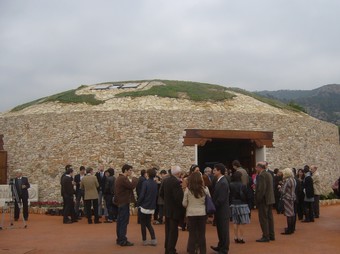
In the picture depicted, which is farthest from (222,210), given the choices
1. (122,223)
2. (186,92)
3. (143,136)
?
(186,92)

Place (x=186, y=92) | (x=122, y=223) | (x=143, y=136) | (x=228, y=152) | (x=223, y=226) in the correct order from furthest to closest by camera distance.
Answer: (x=228, y=152) → (x=186, y=92) → (x=143, y=136) → (x=122, y=223) → (x=223, y=226)

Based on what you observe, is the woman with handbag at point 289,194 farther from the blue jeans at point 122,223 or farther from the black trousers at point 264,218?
the blue jeans at point 122,223

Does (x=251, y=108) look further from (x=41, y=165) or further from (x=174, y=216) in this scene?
(x=174, y=216)

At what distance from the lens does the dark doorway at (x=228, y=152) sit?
821 inches

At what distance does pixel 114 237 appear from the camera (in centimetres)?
1043

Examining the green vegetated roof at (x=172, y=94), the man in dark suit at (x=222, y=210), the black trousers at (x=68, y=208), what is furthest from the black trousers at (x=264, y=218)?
the green vegetated roof at (x=172, y=94)

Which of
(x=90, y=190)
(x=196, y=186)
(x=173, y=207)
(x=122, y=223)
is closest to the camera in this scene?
(x=196, y=186)

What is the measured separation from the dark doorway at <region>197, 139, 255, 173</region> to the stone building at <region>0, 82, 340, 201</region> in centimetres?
10

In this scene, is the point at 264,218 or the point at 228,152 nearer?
the point at 264,218

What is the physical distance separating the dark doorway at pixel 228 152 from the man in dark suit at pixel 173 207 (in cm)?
1240

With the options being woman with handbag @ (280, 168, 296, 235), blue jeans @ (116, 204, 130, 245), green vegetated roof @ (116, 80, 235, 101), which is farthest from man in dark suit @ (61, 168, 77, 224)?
green vegetated roof @ (116, 80, 235, 101)

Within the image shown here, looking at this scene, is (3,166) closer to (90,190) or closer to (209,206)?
(90,190)

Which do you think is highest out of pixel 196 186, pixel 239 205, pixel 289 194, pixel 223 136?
pixel 223 136

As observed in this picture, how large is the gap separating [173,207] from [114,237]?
3.07 meters
